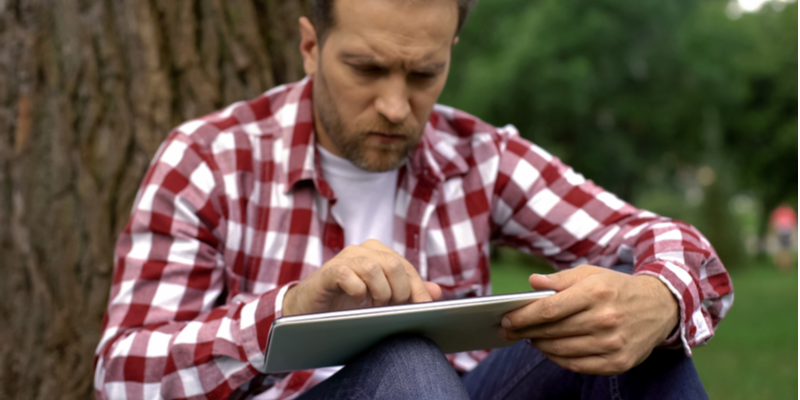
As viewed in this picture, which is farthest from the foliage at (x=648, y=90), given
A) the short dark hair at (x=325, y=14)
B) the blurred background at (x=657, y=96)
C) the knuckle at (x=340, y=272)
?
the knuckle at (x=340, y=272)

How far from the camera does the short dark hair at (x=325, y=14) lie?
207cm

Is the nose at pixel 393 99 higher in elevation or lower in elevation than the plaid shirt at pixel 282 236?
higher

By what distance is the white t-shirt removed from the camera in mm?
2182

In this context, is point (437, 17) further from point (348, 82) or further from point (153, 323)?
point (153, 323)

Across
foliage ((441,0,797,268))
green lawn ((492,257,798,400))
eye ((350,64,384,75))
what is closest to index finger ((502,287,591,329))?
eye ((350,64,384,75))

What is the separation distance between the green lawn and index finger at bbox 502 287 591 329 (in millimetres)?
3810

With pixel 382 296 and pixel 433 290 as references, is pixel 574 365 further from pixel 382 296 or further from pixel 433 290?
pixel 382 296

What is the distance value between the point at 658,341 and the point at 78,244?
199 centimetres

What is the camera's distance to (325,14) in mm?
2082

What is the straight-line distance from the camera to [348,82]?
202cm

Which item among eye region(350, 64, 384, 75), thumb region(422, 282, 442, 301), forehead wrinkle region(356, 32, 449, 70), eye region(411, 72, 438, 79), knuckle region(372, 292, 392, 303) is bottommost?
thumb region(422, 282, 442, 301)

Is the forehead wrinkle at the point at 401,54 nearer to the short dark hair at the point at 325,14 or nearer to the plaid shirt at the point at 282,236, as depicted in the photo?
the short dark hair at the point at 325,14

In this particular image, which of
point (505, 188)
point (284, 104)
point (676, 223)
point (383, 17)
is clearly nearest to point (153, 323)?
point (284, 104)

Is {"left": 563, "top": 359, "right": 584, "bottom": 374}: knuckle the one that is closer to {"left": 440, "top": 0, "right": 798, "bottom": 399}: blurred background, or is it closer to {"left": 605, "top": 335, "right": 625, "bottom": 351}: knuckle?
{"left": 605, "top": 335, "right": 625, "bottom": 351}: knuckle
